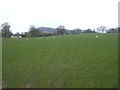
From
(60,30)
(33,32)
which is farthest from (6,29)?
(60,30)

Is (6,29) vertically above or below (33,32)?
above

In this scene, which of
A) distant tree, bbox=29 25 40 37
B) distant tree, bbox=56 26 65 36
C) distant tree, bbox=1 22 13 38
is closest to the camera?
distant tree, bbox=1 22 13 38

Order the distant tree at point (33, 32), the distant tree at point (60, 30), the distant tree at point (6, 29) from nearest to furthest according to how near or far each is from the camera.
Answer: the distant tree at point (6, 29) → the distant tree at point (33, 32) → the distant tree at point (60, 30)

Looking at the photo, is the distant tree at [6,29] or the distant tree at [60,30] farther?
the distant tree at [60,30]

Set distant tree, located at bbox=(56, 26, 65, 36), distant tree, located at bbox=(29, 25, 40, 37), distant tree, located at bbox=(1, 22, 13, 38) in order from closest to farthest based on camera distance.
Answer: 1. distant tree, located at bbox=(1, 22, 13, 38)
2. distant tree, located at bbox=(29, 25, 40, 37)
3. distant tree, located at bbox=(56, 26, 65, 36)

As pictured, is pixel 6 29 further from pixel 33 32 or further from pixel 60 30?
pixel 60 30

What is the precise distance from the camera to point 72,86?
15.3 m

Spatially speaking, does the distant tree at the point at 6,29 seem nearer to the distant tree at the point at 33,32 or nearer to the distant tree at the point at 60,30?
the distant tree at the point at 33,32

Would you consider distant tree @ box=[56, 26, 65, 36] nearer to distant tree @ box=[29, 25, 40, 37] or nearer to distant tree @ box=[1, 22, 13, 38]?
distant tree @ box=[29, 25, 40, 37]

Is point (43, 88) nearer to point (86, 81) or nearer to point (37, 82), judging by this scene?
point (37, 82)

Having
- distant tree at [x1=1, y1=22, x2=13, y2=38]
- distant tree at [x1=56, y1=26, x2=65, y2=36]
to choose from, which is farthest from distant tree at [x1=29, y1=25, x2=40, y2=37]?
distant tree at [x1=56, y1=26, x2=65, y2=36]

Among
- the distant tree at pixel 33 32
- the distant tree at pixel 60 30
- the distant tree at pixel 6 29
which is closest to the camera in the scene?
the distant tree at pixel 6 29

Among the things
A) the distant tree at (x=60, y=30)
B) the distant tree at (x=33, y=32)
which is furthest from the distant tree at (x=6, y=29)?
the distant tree at (x=60, y=30)

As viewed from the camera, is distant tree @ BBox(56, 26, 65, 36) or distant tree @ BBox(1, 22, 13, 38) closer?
distant tree @ BBox(1, 22, 13, 38)
